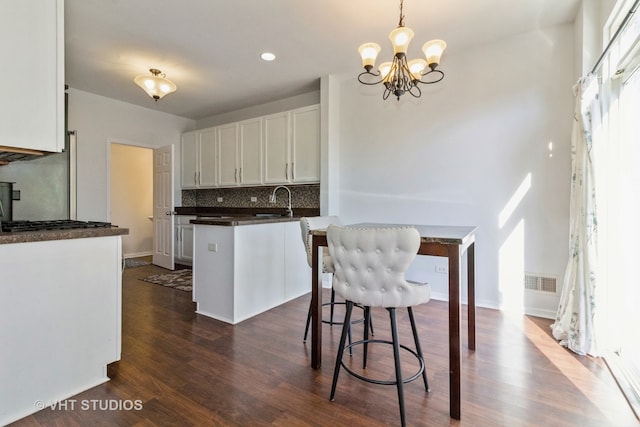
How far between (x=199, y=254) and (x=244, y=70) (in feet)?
7.45

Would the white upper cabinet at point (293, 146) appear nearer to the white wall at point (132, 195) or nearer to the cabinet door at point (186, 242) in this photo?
the cabinet door at point (186, 242)

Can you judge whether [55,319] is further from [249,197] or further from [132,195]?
[132,195]

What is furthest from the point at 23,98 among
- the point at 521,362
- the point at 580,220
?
the point at 580,220

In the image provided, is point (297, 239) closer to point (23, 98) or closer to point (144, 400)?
point (144, 400)

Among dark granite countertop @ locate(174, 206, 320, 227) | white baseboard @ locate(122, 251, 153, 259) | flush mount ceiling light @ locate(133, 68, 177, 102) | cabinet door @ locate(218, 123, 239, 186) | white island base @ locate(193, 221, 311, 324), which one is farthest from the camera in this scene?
white baseboard @ locate(122, 251, 153, 259)

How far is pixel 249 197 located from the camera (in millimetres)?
5133

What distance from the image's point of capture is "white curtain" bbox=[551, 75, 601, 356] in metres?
2.12

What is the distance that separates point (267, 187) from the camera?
488cm

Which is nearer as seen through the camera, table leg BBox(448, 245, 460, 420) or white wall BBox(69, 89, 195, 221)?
table leg BBox(448, 245, 460, 420)

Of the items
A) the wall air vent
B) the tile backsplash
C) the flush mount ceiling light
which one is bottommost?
the wall air vent

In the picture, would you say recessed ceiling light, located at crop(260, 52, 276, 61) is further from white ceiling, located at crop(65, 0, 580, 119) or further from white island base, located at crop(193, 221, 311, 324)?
white island base, located at crop(193, 221, 311, 324)

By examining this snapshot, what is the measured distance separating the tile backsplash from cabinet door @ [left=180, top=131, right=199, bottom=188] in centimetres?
30

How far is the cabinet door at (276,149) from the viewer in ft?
14.0

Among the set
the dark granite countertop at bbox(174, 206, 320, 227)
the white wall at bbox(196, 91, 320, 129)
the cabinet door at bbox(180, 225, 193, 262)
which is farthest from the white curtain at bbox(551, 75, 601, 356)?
the cabinet door at bbox(180, 225, 193, 262)
